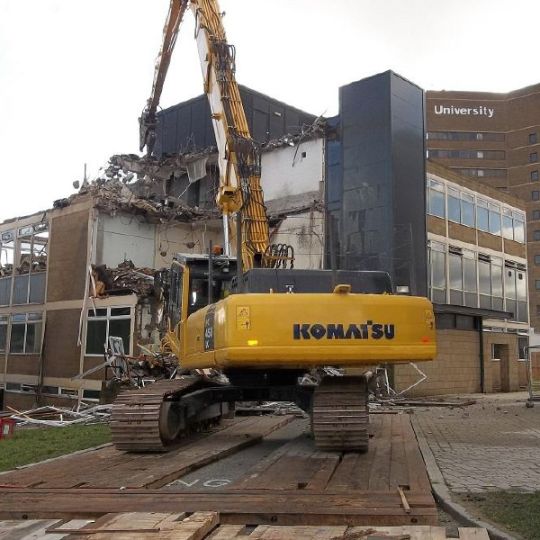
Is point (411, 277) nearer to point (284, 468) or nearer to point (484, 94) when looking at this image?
point (284, 468)

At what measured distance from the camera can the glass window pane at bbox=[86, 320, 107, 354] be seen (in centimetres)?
2234

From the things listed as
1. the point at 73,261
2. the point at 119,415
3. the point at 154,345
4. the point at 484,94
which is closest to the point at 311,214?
the point at 154,345

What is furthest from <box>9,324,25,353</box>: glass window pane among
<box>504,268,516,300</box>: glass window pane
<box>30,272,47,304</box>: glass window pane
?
<box>504,268,516,300</box>: glass window pane

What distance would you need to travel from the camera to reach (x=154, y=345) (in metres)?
21.2

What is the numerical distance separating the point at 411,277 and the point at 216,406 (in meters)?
4.17

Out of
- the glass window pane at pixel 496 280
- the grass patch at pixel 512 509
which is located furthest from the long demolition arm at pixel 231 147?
the glass window pane at pixel 496 280

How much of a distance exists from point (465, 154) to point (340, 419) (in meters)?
96.2

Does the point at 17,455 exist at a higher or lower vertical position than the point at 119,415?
lower

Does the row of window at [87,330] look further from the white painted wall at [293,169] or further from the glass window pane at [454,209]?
the glass window pane at [454,209]

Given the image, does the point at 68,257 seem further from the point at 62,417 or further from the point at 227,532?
the point at 227,532

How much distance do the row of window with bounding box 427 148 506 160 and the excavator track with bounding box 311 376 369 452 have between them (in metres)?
92.8

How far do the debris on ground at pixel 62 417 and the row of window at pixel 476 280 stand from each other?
14205 millimetres

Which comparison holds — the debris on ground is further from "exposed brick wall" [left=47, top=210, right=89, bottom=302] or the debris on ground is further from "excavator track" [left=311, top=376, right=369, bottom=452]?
"excavator track" [left=311, top=376, right=369, bottom=452]

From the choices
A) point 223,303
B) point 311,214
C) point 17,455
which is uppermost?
point 311,214
